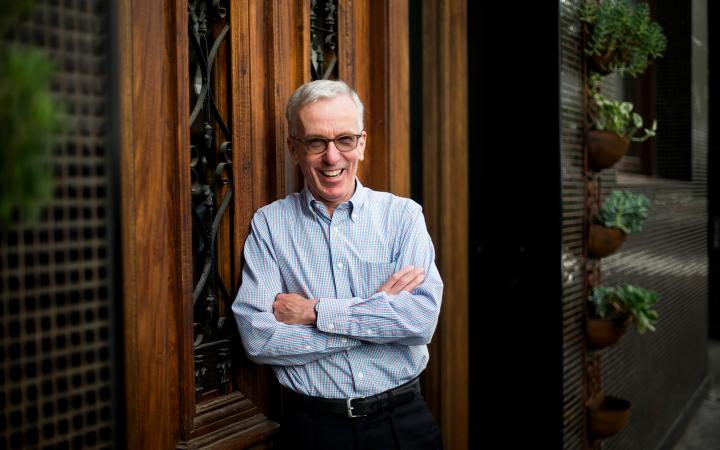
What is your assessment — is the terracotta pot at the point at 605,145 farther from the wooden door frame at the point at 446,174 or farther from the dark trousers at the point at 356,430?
the dark trousers at the point at 356,430

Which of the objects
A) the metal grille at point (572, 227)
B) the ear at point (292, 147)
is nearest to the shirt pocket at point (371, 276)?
the ear at point (292, 147)

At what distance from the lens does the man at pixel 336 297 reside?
68.1 inches

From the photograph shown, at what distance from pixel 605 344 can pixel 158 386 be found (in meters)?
2.28

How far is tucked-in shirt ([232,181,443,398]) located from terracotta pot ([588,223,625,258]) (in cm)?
146

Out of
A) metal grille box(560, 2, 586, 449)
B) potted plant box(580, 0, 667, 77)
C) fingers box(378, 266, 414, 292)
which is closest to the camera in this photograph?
fingers box(378, 266, 414, 292)

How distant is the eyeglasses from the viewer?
1.81 meters

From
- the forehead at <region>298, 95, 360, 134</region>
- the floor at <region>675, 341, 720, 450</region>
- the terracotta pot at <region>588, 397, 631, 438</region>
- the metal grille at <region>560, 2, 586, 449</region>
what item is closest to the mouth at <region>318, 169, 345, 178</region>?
the forehead at <region>298, 95, 360, 134</region>

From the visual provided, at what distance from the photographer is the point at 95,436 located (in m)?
1.18

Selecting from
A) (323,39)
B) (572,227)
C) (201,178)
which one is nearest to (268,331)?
(201,178)

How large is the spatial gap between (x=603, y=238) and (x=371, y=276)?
1.65 meters

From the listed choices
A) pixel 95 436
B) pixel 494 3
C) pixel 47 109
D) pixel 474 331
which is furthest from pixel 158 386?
pixel 494 3

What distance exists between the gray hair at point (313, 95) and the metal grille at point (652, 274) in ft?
4.56

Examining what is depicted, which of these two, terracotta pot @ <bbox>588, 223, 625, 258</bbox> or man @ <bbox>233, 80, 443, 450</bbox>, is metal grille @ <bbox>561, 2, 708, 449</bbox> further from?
man @ <bbox>233, 80, 443, 450</bbox>

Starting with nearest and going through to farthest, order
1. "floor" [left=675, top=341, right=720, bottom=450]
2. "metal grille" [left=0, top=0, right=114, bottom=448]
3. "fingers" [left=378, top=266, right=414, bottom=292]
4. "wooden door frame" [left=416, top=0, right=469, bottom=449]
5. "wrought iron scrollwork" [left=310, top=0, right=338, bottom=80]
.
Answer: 1. "metal grille" [left=0, top=0, right=114, bottom=448]
2. "fingers" [left=378, top=266, right=414, bottom=292]
3. "wrought iron scrollwork" [left=310, top=0, right=338, bottom=80]
4. "wooden door frame" [left=416, top=0, right=469, bottom=449]
5. "floor" [left=675, top=341, right=720, bottom=450]
